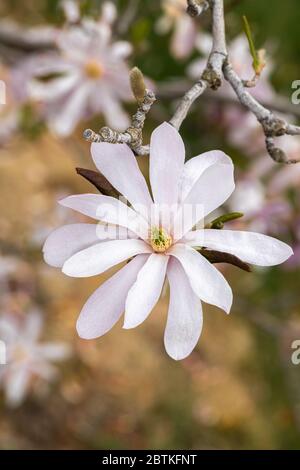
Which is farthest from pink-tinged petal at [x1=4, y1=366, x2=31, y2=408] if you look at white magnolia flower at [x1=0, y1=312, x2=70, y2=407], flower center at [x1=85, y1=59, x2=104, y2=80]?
flower center at [x1=85, y1=59, x2=104, y2=80]

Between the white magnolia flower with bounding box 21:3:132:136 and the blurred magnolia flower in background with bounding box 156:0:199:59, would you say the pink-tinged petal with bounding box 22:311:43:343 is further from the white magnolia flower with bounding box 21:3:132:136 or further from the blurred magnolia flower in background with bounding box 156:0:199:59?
the blurred magnolia flower in background with bounding box 156:0:199:59

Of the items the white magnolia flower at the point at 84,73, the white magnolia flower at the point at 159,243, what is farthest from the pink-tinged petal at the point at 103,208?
the white magnolia flower at the point at 84,73

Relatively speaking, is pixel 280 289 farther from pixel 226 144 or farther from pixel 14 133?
pixel 14 133

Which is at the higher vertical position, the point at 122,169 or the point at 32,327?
the point at 32,327

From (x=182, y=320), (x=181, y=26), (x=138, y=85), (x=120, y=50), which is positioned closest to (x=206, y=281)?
(x=182, y=320)

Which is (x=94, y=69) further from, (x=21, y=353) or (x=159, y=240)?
(x=21, y=353)
